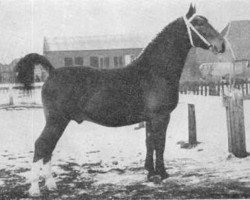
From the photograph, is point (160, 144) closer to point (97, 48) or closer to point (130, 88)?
point (130, 88)

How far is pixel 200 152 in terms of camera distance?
4.36 metres

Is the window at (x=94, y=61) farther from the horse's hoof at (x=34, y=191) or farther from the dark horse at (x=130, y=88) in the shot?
the horse's hoof at (x=34, y=191)

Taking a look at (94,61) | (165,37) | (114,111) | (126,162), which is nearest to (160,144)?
(114,111)

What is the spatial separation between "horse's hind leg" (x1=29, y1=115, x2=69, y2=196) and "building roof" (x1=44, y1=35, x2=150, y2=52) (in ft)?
4.22

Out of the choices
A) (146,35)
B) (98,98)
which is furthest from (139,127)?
(98,98)

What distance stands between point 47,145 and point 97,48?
2.04m

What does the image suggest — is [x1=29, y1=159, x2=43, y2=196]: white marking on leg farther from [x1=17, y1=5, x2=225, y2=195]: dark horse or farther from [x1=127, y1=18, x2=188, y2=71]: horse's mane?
[x1=127, y1=18, x2=188, y2=71]: horse's mane

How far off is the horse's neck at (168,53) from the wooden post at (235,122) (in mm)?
1119

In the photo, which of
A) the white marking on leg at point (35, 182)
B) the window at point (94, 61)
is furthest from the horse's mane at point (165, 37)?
the window at point (94, 61)

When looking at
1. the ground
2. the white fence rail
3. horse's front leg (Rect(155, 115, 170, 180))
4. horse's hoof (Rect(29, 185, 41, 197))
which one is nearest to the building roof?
the white fence rail

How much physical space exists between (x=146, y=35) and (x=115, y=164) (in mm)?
1710

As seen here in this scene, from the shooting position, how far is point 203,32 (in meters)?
3.41

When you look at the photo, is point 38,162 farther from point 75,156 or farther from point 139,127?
point 139,127

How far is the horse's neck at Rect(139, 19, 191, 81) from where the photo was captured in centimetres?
349
